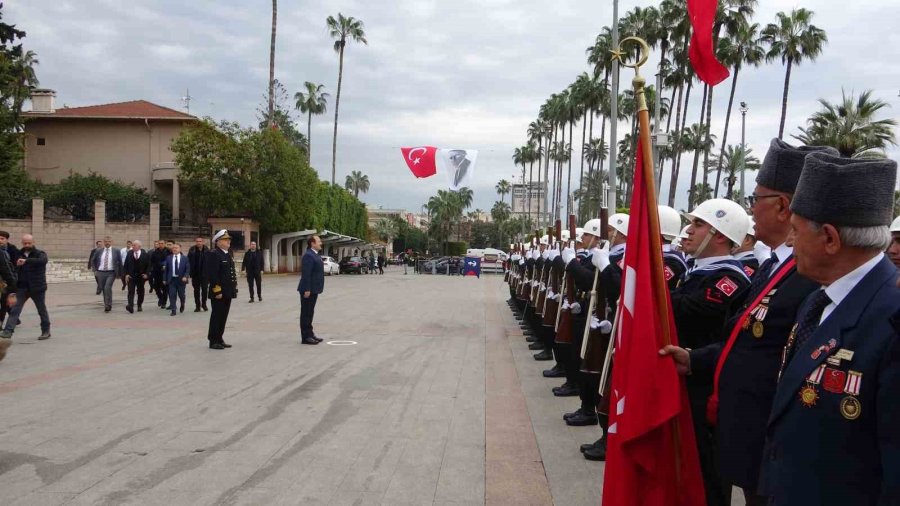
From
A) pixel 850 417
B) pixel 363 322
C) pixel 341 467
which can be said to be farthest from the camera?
pixel 363 322

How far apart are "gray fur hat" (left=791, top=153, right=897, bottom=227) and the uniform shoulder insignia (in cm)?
141

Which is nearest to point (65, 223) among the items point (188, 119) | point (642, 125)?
point (188, 119)

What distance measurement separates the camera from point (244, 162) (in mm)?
40125

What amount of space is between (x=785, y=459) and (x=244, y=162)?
4052 cm

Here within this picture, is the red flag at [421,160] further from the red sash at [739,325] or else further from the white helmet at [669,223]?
the red sash at [739,325]

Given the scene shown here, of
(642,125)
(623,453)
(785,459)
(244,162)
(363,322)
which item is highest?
(244,162)

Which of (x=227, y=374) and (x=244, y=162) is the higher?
(x=244, y=162)

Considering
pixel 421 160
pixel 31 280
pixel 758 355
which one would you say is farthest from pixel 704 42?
pixel 421 160

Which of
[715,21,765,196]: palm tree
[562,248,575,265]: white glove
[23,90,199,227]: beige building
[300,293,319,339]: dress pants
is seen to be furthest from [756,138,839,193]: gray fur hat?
[23,90,199,227]: beige building

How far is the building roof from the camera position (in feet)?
158

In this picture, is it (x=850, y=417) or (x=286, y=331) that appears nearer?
(x=850, y=417)

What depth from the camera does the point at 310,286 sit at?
12.2m

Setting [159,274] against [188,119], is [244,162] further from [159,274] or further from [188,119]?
[159,274]

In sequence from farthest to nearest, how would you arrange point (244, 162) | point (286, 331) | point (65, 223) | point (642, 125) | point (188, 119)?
point (188, 119)
point (244, 162)
point (65, 223)
point (286, 331)
point (642, 125)
